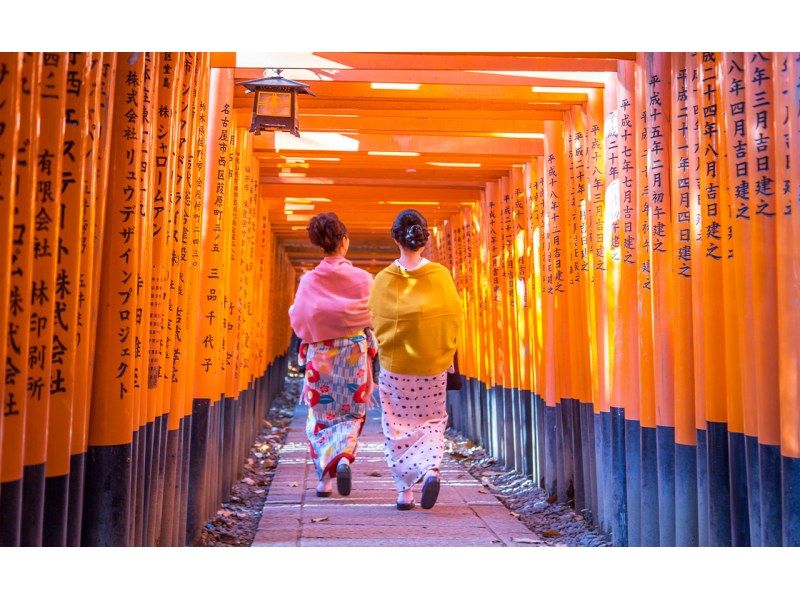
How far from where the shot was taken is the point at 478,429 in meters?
11.1

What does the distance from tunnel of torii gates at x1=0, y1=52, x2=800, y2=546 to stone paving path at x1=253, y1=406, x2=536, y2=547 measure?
19.7 inches

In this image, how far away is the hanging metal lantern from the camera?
5.57 meters

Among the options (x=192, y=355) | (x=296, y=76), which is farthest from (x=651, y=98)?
(x=192, y=355)

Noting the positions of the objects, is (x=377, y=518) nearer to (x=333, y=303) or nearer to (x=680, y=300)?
(x=333, y=303)

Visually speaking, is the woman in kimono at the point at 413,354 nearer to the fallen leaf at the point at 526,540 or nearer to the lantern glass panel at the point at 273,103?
the fallen leaf at the point at 526,540

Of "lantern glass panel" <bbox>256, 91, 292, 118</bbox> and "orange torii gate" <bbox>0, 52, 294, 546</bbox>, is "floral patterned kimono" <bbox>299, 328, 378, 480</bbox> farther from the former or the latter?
"lantern glass panel" <bbox>256, 91, 292, 118</bbox>

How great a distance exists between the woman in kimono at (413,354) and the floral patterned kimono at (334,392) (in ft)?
1.67

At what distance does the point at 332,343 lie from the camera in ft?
21.9

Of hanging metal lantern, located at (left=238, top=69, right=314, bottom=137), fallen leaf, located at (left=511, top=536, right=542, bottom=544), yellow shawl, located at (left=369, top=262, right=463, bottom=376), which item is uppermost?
hanging metal lantern, located at (left=238, top=69, right=314, bottom=137)

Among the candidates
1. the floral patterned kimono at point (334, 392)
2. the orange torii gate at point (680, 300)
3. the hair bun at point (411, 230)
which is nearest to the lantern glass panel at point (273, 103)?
the hair bun at point (411, 230)

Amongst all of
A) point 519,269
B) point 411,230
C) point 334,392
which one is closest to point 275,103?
point 411,230

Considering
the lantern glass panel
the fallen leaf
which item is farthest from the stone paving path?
the lantern glass panel

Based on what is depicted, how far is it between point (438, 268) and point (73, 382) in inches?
137

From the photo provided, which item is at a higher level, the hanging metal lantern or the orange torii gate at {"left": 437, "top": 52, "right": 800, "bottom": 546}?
the hanging metal lantern
